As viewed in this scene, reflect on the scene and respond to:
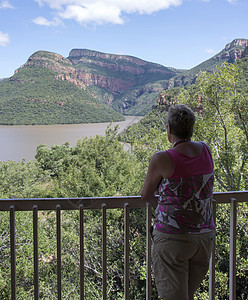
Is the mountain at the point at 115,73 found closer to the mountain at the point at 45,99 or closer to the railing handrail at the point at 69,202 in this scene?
the mountain at the point at 45,99

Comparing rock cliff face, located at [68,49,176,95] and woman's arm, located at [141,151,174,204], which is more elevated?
rock cliff face, located at [68,49,176,95]

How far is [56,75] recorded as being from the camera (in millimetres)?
61625

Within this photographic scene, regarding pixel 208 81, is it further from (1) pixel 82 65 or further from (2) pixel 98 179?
(1) pixel 82 65

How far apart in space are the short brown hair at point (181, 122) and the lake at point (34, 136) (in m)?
30.1

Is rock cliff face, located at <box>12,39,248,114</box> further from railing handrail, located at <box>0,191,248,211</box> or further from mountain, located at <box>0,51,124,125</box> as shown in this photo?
railing handrail, located at <box>0,191,248,211</box>

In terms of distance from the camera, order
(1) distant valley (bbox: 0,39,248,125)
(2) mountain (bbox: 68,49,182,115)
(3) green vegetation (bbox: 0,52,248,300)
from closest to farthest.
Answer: (3) green vegetation (bbox: 0,52,248,300) < (1) distant valley (bbox: 0,39,248,125) < (2) mountain (bbox: 68,49,182,115)

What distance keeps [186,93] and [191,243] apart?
8.63m

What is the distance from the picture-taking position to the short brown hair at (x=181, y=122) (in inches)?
41.0

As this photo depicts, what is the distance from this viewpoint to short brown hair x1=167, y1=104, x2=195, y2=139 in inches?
41.0

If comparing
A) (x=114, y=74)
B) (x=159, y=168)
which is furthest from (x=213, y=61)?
(x=114, y=74)

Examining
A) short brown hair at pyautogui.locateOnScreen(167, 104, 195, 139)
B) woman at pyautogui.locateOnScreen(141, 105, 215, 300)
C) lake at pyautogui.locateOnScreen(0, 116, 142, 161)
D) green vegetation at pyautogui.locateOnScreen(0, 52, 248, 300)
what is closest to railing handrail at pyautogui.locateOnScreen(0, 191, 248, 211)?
woman at pyautogui.locateOnScreen(141, 105, 215, 300)

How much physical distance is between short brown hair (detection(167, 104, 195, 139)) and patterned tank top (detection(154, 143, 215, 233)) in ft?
0.30

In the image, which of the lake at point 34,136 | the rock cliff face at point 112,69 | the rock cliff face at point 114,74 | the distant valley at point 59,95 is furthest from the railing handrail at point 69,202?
the rock cliff face at point 112,69

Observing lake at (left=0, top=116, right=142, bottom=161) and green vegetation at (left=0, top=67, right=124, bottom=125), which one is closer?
lake at (left=0, top=116, right=142, bottom=161)
